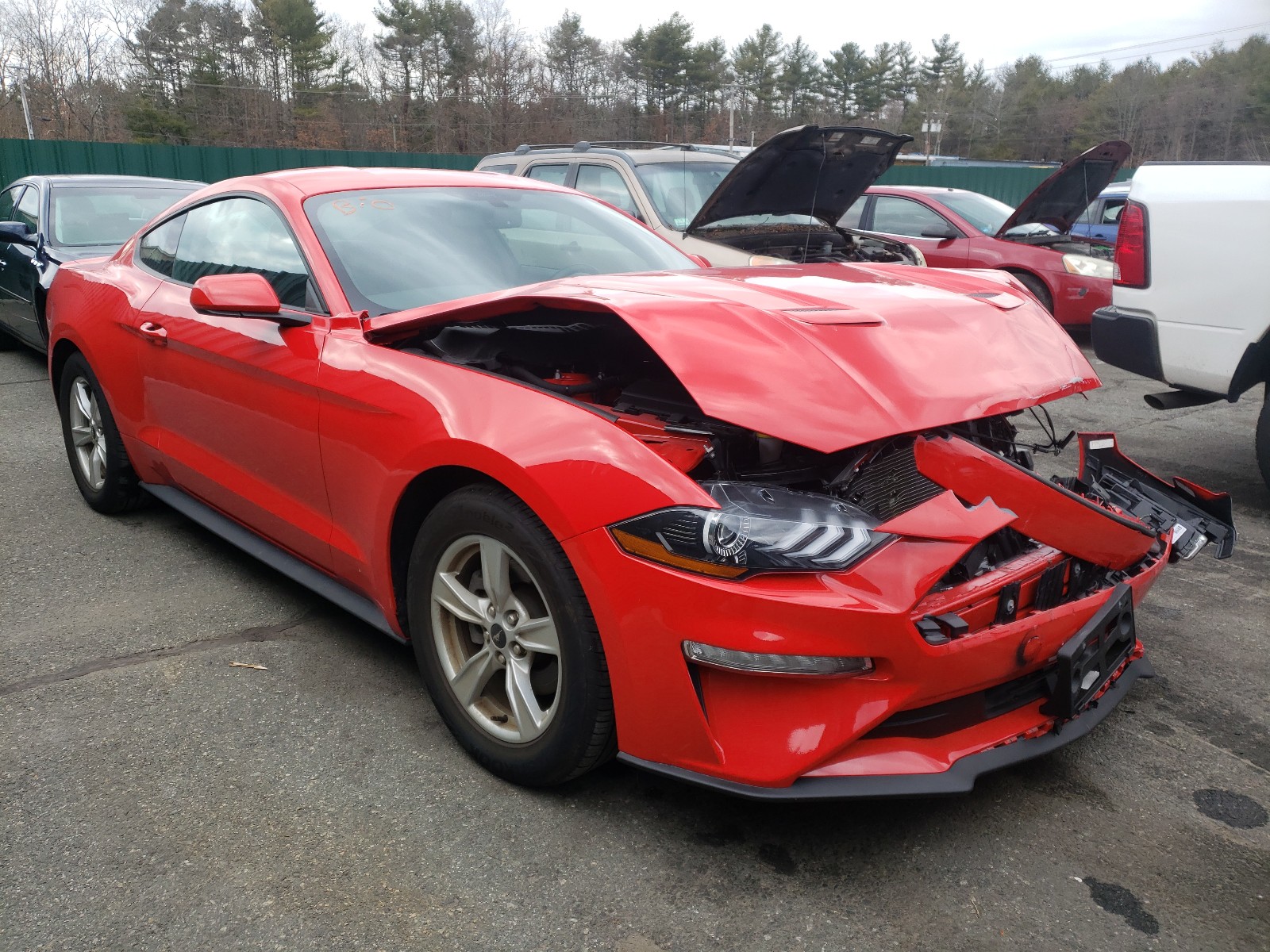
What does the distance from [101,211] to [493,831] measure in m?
7.29

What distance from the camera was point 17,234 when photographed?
7430 millimetres

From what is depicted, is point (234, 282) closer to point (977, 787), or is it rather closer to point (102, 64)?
point (977, 787)

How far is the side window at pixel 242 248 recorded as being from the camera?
3.16m

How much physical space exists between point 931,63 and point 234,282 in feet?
288

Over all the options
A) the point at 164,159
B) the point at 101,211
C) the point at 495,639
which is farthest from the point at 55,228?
the point at 164,159

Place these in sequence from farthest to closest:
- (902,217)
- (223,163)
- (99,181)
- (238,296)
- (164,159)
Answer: (223,163) < (164,159) < (902,217) < (99,181) < (238,296)

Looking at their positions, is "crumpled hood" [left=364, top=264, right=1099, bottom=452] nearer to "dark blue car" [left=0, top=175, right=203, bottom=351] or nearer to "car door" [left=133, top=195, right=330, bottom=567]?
"car door" [left=133, top=195, right=330, bottom=567]

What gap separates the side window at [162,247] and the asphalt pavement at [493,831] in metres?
1.51

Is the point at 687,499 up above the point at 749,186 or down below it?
below

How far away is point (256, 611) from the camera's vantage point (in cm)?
352

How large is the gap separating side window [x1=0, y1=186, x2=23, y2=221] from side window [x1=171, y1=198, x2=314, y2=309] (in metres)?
5.62

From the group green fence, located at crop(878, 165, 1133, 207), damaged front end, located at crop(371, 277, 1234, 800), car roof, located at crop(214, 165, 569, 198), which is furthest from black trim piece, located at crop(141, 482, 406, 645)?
green fence, located at crop(878, 165, 1133, 207)

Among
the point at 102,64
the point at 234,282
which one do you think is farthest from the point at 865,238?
the point at 102,64

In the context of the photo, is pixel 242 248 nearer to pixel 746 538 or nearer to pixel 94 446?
pixel 94 446
